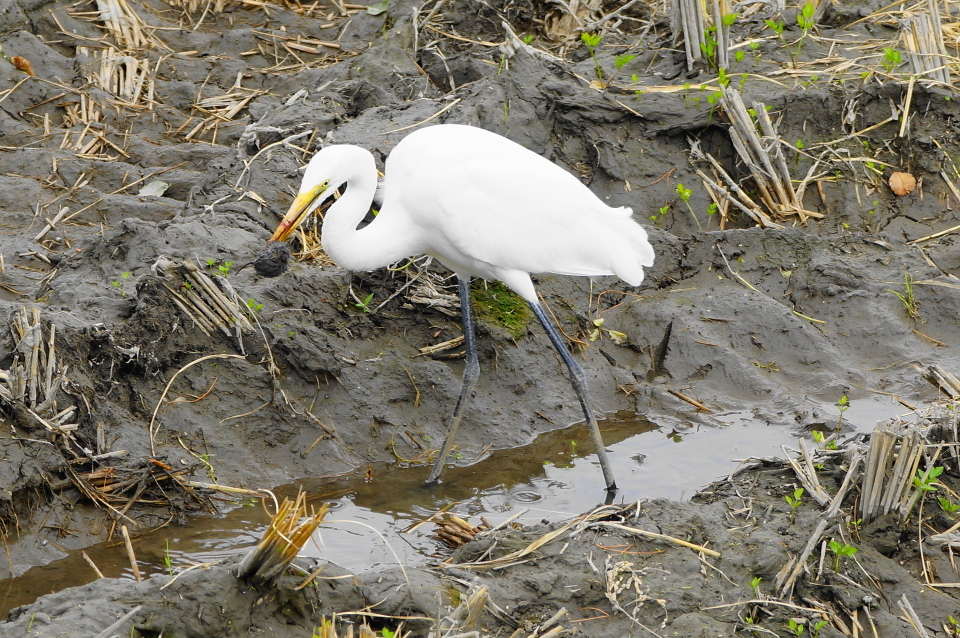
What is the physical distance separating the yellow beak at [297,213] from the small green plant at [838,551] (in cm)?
266

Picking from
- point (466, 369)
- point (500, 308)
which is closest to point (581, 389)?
point (466, 369)

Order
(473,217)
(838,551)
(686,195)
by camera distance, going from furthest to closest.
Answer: (686,195) → (473,217) → (838,551)

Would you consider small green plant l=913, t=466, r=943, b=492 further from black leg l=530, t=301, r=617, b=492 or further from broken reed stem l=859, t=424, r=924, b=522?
black leg l=530, t=301, r=617, b=492

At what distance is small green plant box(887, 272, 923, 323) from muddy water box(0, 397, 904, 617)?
775 mm

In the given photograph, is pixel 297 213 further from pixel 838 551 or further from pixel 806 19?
pixel 806 19

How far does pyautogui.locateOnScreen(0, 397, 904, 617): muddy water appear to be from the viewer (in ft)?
13.1

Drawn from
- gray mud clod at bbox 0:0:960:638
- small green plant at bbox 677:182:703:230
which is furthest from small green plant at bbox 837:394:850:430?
small green plant at bbox 677:182:703:230

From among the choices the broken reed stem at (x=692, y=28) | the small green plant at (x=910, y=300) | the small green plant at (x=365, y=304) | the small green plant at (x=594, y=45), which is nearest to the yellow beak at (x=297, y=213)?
the small green plant at (x=365, y=304)

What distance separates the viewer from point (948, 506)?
3.70m

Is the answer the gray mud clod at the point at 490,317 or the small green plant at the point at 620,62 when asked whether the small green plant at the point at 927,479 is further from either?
the small green plant at the point at 620,62

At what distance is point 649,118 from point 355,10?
3.41m

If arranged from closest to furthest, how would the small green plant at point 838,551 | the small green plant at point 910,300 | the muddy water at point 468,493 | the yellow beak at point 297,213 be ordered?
the small green plant at point 838,551 → the muddy water at point 468,493 → the yellow beak at point 297,213 → the small green plant at point 910,300

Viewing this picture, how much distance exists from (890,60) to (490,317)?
345cm

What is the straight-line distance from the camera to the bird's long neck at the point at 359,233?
15.6ft
